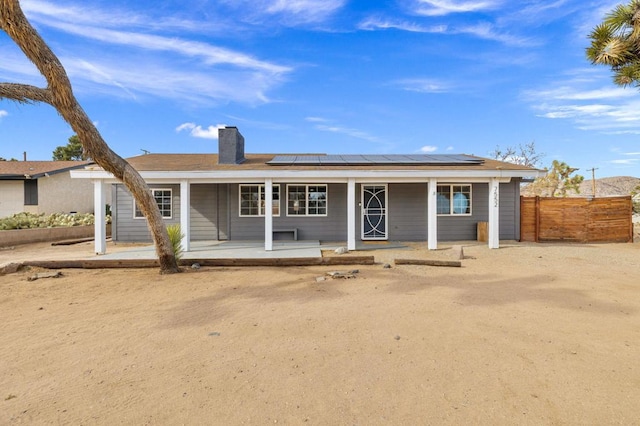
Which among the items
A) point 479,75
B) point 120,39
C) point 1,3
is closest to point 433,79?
point 479,75

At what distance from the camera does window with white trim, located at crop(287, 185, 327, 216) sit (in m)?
12.2

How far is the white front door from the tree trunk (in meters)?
7.48

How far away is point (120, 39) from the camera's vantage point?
11.2 meters

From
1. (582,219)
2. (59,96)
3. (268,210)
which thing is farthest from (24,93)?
(582,219)

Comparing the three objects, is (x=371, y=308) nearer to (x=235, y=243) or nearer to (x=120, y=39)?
(x=235, y=243)

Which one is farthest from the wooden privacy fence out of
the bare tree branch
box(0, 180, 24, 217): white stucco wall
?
box(0, 180, 24, 217): white stucco wall

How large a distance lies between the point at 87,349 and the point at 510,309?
525 centimetres

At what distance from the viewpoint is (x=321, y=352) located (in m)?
3.19

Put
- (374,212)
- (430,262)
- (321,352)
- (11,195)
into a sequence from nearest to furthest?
(321,352) < (430,262) < (374,212) < (11,195)

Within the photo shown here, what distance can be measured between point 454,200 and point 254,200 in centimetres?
768

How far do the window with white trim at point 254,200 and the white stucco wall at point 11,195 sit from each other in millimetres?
13151

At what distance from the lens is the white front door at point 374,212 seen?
12.3 meters

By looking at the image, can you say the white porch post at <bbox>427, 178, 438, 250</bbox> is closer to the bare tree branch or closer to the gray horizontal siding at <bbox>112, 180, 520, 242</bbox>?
the gray horizontal siding at <bbox>112, 180, 520, 242</bbox>

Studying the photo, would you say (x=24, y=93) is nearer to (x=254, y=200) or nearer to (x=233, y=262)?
(x=233, y=262)
